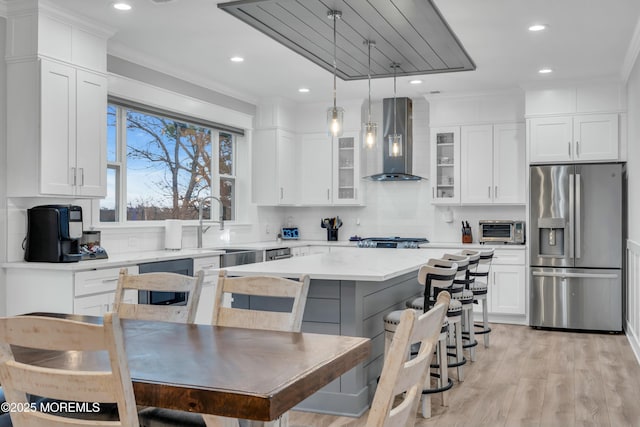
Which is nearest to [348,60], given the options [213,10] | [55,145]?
[213,10]

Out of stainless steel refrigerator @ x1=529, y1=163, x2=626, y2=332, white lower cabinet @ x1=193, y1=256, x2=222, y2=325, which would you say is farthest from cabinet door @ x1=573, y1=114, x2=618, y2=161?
white lower cabinet @ x1=193, y1=256, x2=222, y2=325

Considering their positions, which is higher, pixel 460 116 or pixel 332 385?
pixel 460 116

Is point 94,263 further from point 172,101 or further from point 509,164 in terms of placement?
point 509,164

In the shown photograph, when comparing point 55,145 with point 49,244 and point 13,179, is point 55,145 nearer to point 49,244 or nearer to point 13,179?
→ point 13,179

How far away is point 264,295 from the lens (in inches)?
95.7

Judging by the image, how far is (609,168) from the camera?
20.6 feet

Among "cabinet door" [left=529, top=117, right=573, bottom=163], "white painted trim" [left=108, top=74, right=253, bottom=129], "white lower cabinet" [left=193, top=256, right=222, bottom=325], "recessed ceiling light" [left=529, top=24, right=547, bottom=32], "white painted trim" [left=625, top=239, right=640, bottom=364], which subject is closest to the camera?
"recessed ceiling light" [left=529, top=24, right=547, bottom=32]

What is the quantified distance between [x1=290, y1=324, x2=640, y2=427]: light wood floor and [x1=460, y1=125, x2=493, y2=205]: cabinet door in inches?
73.4

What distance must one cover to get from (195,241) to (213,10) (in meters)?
2.72

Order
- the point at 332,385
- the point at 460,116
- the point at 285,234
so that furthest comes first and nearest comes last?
1. the point at 285,234
2. the point at 460,116
3. the point at 332,385

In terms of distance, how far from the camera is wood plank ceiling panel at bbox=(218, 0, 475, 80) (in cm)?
376

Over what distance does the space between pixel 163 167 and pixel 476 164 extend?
A: 140 inches

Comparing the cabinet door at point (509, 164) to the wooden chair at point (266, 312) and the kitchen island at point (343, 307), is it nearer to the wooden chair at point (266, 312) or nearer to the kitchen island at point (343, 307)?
the kitchen island at point (343, 307)

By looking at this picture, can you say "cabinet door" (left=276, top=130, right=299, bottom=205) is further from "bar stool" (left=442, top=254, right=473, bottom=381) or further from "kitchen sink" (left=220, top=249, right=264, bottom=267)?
"bar stool" (left=442, top=254, right=473, bottom=381)
